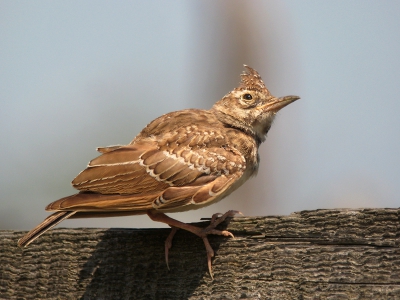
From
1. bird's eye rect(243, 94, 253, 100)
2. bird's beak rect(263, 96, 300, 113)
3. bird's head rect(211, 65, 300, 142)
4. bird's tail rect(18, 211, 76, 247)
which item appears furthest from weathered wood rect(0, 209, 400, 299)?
bird's eye rect(243, 94, 253, 100)

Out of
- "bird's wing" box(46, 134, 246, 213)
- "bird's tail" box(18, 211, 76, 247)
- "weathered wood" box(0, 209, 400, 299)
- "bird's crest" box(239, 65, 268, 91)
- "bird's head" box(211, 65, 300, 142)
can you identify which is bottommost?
"weathered wood" box(0, 209, 400, 299)

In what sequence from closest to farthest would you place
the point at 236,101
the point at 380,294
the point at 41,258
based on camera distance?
the point at 380,294, the point at 41,258, the point at 236,101

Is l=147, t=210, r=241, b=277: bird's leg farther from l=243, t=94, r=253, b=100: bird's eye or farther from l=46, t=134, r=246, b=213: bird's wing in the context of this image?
l=243, t=94, r=253, b=100: bird's eye

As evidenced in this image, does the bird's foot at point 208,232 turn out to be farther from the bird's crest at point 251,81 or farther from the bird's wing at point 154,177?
the bird's crest at point 251,81

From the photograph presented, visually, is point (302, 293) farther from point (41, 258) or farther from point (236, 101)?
point (236, 101)

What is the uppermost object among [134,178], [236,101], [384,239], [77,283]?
[236,101]

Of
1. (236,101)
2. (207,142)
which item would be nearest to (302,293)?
(207,142)
